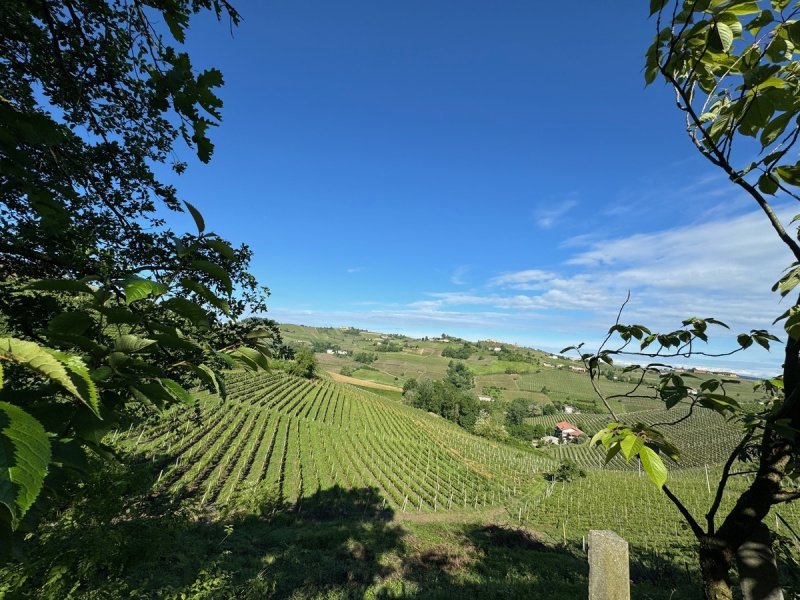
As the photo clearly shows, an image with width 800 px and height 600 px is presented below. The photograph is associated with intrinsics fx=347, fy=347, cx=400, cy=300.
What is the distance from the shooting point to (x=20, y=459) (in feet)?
2.05

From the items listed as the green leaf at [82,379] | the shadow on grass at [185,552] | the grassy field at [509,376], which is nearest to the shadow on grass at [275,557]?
the shadow on grass at [185,552]

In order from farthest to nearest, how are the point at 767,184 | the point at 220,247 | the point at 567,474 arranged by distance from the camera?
the point at 567,474
the point at 767,184
the point at 220,247

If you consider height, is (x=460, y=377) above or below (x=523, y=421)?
above

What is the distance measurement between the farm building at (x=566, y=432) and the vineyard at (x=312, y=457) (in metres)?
36.6

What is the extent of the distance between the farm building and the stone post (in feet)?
337

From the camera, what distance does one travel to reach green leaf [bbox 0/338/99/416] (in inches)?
25.9

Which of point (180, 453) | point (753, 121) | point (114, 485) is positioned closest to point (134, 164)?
point (753, 121)

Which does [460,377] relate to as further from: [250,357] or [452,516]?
[250,357]

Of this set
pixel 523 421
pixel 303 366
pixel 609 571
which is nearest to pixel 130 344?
pixel 609 571

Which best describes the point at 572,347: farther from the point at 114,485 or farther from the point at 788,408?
the point at 114,485

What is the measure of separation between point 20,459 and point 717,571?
2.94m

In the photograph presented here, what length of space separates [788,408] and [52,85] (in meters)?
6.24

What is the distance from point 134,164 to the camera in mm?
4336

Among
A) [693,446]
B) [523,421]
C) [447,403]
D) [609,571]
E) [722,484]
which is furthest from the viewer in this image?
[523,421]
